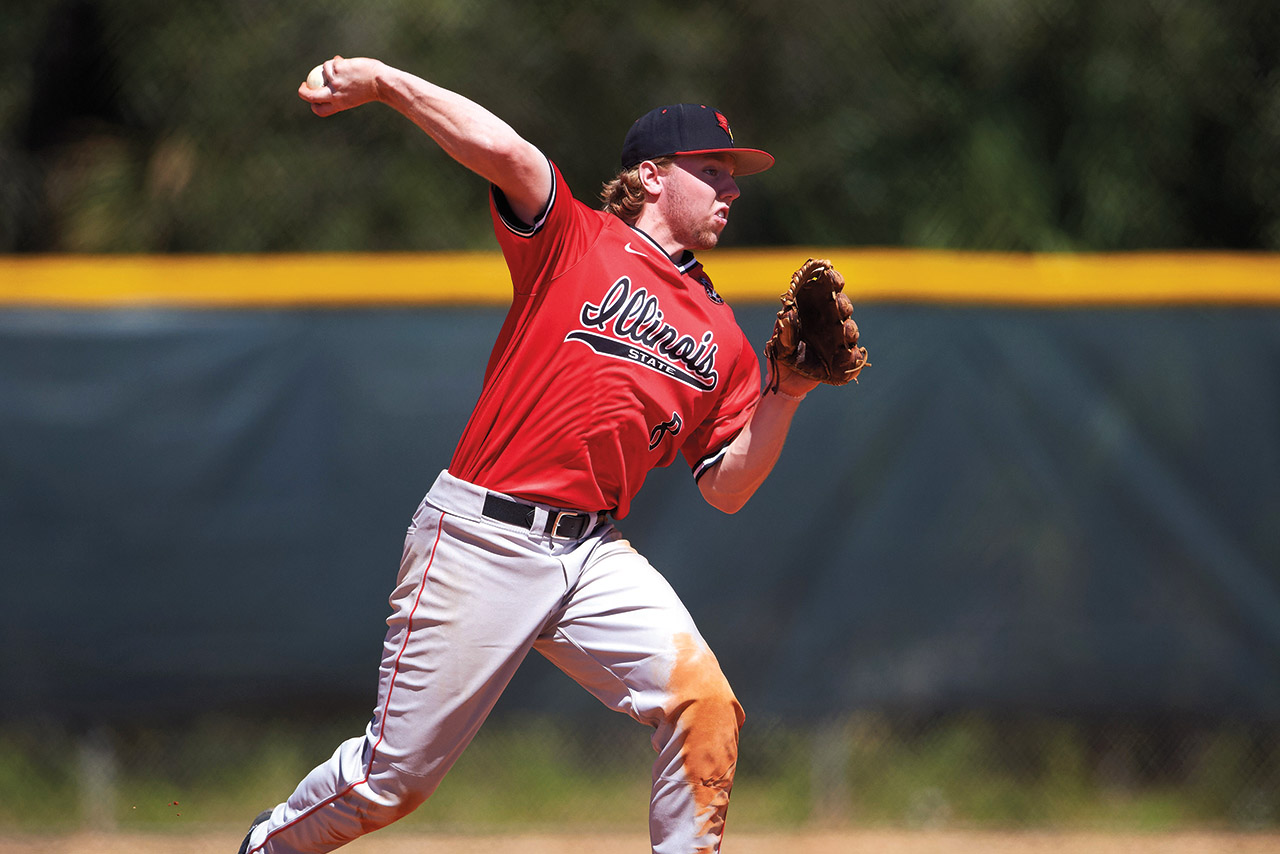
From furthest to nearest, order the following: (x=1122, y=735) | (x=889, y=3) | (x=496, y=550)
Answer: (x=889, y=3)
(x=1122, y=735)
(x=496, y=550)

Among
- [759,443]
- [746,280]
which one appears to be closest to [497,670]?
[759,443]

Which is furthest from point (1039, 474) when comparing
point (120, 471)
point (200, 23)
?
point (200, 23)

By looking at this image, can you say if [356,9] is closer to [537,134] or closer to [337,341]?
[537,134]

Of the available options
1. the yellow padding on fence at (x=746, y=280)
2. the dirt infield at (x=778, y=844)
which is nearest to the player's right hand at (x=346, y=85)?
the yellow padding on fence at (x=746, y=280)

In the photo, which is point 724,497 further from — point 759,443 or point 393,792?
point 393,792

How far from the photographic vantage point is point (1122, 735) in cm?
438

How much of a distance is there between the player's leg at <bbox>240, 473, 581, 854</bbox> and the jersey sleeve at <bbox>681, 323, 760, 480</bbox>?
535 mm

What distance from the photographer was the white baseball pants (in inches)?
103

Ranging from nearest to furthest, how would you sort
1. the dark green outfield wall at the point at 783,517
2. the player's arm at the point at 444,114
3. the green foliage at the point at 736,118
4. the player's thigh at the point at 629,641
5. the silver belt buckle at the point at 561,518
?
1. the player's arm at the point at 444,114
2. the player's thigh at the point at 629,641
3. the silver belt buckle at the point at 561,518
4. the dark green outfield wall at the point at 783,517
5. the green foliage at the point at 736,118

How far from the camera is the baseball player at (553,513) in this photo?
2.61 meters

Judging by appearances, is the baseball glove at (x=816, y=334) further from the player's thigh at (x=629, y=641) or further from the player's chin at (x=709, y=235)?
the player's thigh at (x=629, y=641)

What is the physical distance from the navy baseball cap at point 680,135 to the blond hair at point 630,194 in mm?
20

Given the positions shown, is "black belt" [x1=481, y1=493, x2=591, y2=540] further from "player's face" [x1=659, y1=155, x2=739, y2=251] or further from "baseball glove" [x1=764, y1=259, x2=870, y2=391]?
"player's face" [x1=659, y1=155, x2=739, y2=251]

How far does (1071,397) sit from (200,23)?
14.2 feet
